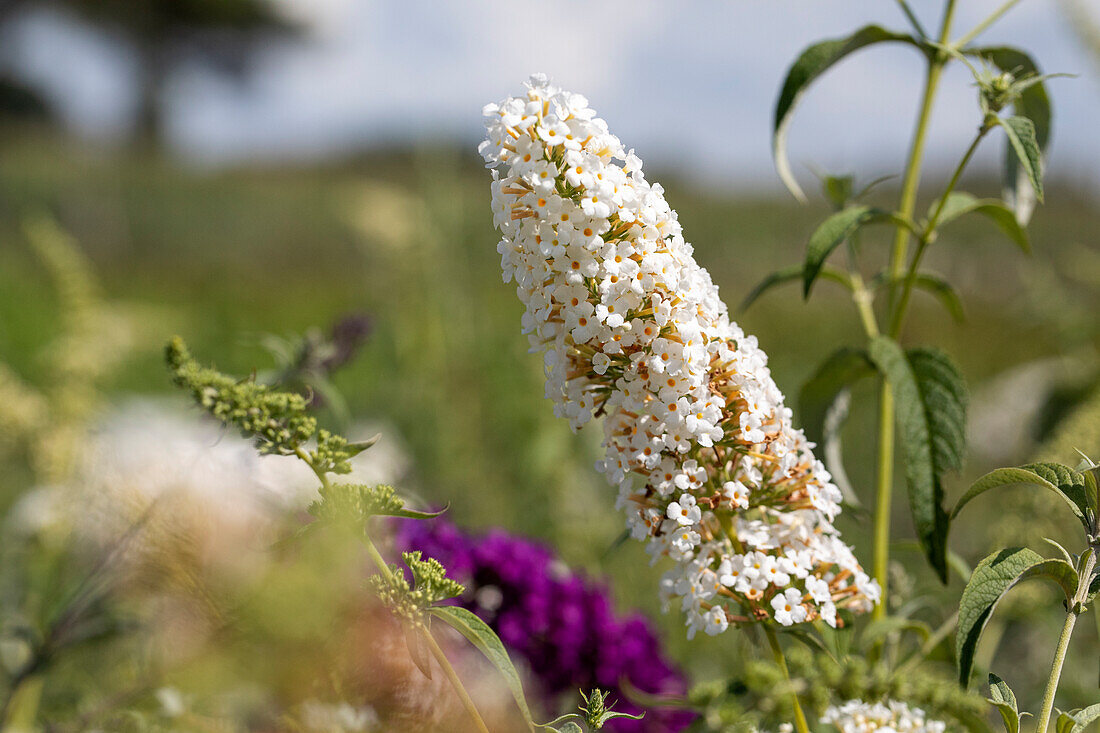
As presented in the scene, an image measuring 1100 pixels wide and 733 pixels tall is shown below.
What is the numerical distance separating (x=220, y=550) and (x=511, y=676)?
8.8 inches

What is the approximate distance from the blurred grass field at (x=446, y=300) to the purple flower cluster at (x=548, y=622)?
106mm

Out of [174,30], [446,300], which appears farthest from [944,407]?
[174,30]

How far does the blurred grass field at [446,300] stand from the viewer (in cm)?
188

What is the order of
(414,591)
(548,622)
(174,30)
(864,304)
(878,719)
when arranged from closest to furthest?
(414,591) → (878,719) → (864,304) → (548,622) → (174,30)

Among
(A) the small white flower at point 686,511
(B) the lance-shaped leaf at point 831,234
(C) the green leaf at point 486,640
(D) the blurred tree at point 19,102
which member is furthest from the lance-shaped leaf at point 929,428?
(D) the blurred tree at point 19,102

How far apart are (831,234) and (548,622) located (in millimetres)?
543

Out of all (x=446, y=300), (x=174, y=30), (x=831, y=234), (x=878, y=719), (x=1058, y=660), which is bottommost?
(x=174, y=30)

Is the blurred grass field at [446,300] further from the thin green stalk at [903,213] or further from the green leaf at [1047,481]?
the green leaf at [1047,481]

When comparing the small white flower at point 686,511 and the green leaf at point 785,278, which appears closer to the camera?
the small white flower at point 686,511

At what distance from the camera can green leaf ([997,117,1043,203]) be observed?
583 millimetres

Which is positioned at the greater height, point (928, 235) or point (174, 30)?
point (928, 235)

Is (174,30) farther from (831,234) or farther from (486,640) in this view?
(486,640)

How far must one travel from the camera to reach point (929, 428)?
0.68 m

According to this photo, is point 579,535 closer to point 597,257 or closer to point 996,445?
point 597,257
